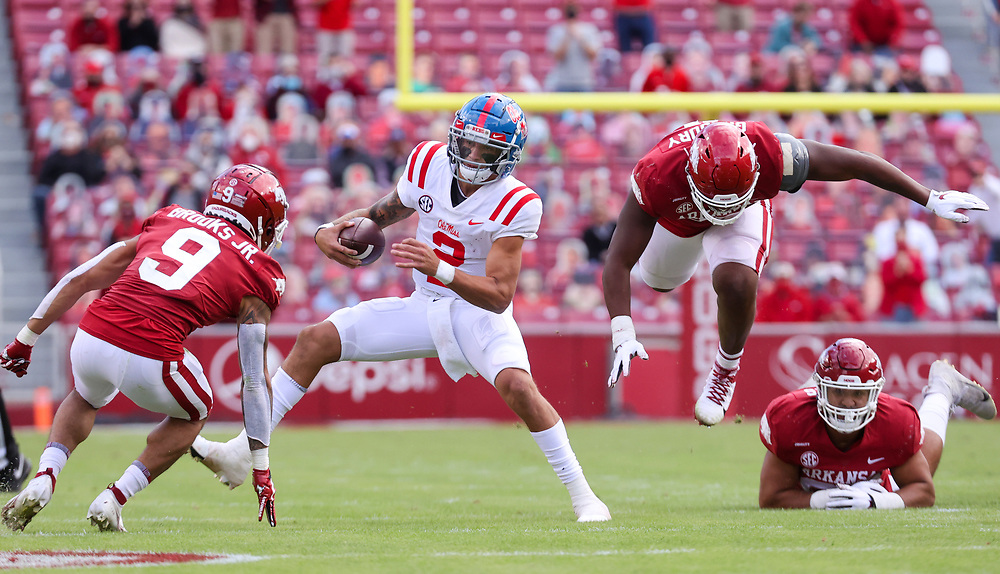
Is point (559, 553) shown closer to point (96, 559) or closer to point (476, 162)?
point (96, 559)

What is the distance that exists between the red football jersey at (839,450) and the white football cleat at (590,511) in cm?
79

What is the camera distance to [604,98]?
8773 millimetres

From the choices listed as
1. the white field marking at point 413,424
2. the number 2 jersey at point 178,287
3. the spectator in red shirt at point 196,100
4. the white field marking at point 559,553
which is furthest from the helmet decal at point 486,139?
the spectator in red shirt at point 196,100

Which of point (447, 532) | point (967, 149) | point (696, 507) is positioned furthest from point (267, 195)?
point (967, 149)

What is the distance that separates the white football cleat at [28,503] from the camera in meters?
4.38

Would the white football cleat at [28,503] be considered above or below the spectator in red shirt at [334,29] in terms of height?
below

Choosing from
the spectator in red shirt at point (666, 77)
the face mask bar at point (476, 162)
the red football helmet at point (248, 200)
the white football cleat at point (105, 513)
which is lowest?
the white football cleat at point (105, 513)

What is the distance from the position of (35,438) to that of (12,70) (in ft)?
20.2

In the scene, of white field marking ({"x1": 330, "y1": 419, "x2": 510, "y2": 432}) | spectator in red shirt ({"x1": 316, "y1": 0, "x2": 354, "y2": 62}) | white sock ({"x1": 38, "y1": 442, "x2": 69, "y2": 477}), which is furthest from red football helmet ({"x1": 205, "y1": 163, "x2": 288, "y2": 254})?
spectator in red shirt ({"x1": 316, "y1": 0, "x2": 354, "y2": 62})

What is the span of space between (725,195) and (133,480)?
262cm

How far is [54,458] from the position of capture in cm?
456

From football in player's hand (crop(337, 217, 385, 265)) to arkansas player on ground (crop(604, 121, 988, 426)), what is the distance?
1027 millimetres

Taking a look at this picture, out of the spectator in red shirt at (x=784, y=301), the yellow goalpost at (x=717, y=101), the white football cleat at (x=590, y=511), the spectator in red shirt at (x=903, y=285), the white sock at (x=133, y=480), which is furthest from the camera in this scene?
the spectator in red shirt at (x=903, y=285)

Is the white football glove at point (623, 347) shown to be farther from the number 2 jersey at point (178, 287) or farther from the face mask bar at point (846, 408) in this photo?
the number 2 jersey at point (178, 287)
